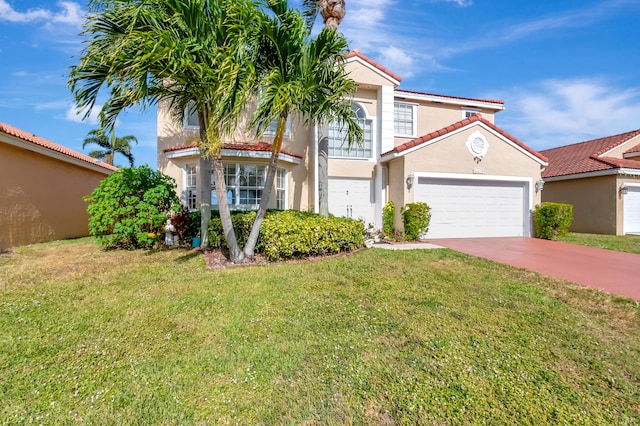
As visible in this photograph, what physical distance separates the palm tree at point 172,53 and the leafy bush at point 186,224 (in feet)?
15.9

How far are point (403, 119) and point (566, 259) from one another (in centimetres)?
992

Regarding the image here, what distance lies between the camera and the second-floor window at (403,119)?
1590cm

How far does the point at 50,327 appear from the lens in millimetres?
4484

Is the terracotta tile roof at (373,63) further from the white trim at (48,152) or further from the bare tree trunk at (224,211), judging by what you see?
the white trim at (48,152)

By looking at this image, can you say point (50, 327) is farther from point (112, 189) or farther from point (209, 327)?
point (112, 189)

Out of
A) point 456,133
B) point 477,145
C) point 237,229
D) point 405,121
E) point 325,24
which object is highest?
point 325,24


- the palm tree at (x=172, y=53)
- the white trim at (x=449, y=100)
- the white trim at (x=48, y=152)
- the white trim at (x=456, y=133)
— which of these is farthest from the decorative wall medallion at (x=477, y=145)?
the white trim at (x=48, y=152)

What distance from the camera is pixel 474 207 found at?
13680mm

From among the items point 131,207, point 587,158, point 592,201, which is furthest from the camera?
point 587,158

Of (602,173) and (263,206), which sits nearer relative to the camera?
(263,206)

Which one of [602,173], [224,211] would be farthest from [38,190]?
[602,173]

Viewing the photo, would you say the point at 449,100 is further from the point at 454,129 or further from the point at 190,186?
the point at 190,186

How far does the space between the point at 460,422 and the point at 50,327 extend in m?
5.63

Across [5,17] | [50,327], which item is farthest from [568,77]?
[5,17]
